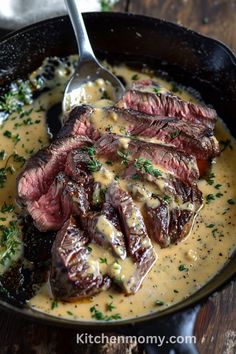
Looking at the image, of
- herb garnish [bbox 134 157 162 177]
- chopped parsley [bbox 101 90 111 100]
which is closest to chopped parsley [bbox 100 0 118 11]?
chopped parsley [bbox 101 90 111 100]

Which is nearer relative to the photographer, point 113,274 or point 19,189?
point 113,274

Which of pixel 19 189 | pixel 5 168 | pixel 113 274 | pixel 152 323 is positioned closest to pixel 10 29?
pixel 5 168

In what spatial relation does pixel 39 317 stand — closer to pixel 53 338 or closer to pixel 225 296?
pixel 53 338

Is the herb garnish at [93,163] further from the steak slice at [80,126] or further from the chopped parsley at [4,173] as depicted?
the chopped parsley at [4,173]

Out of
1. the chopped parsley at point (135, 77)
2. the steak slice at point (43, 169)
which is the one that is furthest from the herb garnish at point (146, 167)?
the chopped parsley at point (135, 77)

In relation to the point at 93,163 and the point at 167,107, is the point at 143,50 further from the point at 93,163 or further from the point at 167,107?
the point at 93,163

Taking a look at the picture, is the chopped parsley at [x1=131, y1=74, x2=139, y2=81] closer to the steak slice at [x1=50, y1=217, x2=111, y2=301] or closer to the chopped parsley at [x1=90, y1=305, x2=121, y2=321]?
the steak slice at [x1=50, y1=217, x2=111, y2=301]
